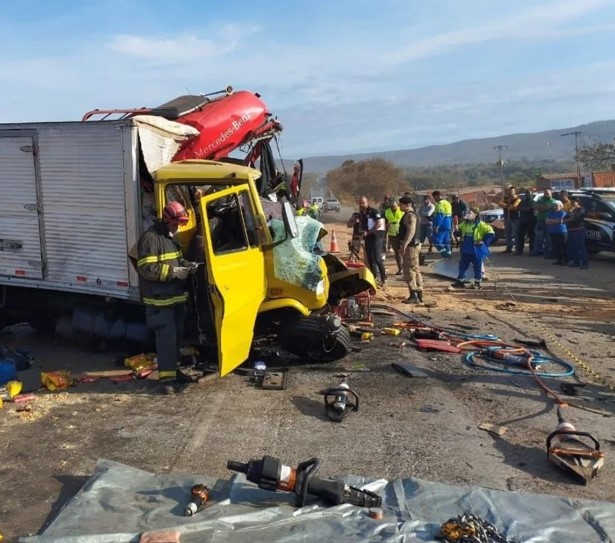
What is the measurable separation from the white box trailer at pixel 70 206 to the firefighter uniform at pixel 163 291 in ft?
2.46

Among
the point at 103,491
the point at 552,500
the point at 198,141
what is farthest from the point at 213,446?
the point at 198,141

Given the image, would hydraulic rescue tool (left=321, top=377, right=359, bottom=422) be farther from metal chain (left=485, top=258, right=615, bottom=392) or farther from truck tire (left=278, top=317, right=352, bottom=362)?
metal chain (left=485, top=258, right=615, bottom=392)

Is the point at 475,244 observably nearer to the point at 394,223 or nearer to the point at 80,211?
the point at 394,223

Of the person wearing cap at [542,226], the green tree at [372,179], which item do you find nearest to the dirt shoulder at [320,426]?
the person wearing cap at [542,226]

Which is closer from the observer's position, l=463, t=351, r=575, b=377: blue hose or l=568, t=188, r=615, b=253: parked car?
l=463, t=351, r=575, b=377: blue hose

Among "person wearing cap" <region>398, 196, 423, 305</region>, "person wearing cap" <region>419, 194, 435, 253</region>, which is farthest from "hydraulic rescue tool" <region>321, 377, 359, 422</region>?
"person wearing cap" <region>419, 194, 435, 253</region>

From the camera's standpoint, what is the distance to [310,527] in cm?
385

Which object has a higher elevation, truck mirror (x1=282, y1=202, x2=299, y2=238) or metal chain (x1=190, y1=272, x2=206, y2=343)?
truck mirror (x1=282, y1=202, x2=299, y2=238)

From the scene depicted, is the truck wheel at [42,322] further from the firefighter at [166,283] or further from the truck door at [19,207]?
the firefighter at [166,283]

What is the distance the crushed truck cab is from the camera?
20.2ft

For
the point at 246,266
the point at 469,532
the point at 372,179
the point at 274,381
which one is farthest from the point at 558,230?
the point at 372,179

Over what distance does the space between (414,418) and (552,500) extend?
1755 mm

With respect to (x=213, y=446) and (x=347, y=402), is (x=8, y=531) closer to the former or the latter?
(x=213, y=446)

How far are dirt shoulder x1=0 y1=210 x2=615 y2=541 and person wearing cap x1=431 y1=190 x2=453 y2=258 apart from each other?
9.08 m
